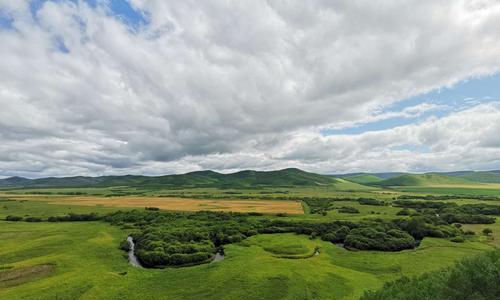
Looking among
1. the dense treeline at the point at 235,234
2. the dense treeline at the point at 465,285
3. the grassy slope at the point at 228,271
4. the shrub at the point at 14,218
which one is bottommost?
the grassy slope at the point at 228,271

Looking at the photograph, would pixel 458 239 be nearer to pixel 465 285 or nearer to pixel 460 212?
pixel 460 212

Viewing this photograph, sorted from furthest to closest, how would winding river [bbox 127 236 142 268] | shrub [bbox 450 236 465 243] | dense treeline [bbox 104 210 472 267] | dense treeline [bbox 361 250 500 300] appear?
shrub [bbox 450 236 465 243] < dense treeline [bbox 104 210 472 267] < winding river [bbox 127 236 142 268] < dense treeline [bbox 361 250 500 300]

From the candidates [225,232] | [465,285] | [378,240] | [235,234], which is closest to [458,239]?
[378,240]

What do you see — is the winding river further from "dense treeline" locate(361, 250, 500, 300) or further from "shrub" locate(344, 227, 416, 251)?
"shrub" locate(344, 227, 416, 251)

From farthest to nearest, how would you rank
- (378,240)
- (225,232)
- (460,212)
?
1. (460,212)
2. (225,232)
3. (378,240)

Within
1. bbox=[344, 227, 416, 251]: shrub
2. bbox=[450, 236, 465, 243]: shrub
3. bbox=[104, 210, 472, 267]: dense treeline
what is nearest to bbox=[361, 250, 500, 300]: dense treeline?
bbox=[344, 227, 416, 251]: shrub

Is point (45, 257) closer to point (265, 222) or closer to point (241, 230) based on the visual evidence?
point (241, 230)

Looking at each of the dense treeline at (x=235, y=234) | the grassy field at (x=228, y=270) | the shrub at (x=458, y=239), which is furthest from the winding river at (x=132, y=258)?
the shrub at (x=458, y=239)

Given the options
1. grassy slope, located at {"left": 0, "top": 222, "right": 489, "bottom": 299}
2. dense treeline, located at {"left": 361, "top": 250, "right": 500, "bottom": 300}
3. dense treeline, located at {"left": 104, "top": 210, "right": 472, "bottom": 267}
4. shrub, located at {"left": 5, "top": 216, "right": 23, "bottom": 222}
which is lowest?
grassy slope, located at {"left": 0, "top": 222, "right": 489, "bottom": 299}

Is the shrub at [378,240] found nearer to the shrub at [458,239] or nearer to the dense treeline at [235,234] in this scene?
the dense treeline at [235,234]

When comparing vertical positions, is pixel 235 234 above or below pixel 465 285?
below

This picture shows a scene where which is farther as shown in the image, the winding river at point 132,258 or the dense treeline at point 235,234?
the dense treeline at point 235,234
